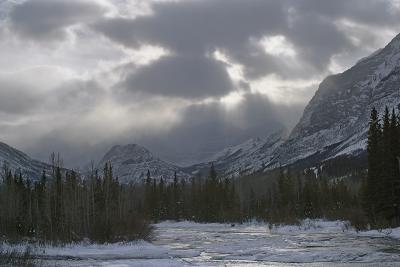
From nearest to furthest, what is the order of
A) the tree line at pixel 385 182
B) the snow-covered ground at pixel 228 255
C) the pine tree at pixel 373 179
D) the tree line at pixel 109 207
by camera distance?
the snow-covered ground at pixel 228 255
the tree line at pixel 109 207
the tree line at pixel 385 182
the pine tree at pixel 373 179

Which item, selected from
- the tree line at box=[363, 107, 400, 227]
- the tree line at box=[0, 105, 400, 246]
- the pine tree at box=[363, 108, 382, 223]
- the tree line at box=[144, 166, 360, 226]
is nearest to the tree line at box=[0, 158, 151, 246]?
the tree line at box=[0, 105, 400, 246]

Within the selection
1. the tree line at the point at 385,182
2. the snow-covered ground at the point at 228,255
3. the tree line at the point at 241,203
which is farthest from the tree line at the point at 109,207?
the snow-covered ground at the point at 228,255

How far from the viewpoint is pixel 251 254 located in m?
45.8

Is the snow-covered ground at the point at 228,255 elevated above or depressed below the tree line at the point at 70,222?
below

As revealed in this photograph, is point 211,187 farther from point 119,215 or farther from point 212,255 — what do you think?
point 212,255

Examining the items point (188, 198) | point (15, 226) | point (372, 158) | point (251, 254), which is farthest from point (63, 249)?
point (188, 198)

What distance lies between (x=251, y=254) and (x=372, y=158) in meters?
37.4

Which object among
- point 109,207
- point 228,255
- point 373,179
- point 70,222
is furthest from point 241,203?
point 228,255

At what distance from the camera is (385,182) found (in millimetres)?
71812

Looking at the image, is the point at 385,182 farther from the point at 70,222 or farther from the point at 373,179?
the point at 70,222

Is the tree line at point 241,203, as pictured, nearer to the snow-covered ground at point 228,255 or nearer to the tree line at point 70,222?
the tree line at point 70,222

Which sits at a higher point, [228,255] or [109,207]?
[109,207]

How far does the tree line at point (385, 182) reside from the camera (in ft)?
230

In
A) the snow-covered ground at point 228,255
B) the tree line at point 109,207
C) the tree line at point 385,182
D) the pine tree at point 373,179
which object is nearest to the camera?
the snow-covered ground at point 228,255
